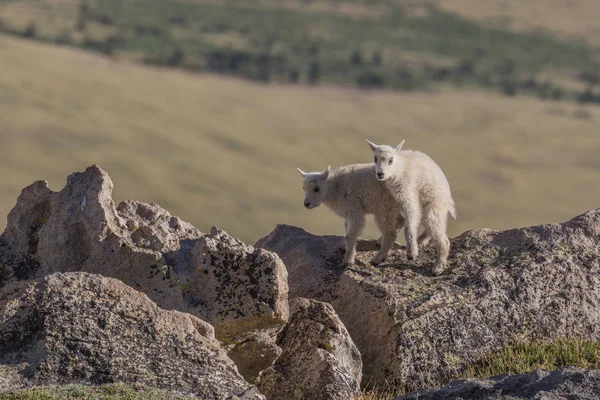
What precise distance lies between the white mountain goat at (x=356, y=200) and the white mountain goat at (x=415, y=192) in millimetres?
275

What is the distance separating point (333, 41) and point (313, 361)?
131 m

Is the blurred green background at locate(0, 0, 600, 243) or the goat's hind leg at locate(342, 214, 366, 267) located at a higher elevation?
the blurred green background at locate(0, 0, 600, 243)

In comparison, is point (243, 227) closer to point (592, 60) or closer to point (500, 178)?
point (500, 178)

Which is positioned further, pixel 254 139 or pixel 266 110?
pixel 266 110

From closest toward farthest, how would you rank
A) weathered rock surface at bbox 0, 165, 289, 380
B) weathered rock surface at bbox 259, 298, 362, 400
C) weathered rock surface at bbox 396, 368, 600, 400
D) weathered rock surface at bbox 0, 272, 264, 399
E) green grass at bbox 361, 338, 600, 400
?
weathered rock surface at bbox 396, 368, 600, 400, weathered rock surface at bbox 0, 272, 264, 399, weathered rock surface at bbox 259, 298, 362, 400, weathered rock surface at bbox 0, 165, 289, 380, green grass at bbox 361, 338, 600, 400

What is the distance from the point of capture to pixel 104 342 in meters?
8.98

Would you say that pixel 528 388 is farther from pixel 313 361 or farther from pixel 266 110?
pixel 266 110

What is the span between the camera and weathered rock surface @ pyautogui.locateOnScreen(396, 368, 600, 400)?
8.07 m

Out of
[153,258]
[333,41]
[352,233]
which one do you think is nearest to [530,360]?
[352,233]

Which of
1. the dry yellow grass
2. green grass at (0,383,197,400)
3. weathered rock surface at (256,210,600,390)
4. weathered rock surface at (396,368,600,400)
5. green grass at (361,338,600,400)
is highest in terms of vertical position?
the dry yellow grass

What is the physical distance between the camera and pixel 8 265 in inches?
448

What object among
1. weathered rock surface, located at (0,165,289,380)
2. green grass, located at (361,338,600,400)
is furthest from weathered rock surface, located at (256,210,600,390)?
weathered rock surface, located at (0,165,289,380)

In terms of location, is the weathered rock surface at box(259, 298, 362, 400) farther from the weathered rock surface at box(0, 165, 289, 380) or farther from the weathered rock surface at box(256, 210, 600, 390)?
the weathered rock surface at box(256, 210, 600, 390)

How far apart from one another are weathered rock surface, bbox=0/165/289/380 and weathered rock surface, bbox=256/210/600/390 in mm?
1375
